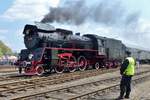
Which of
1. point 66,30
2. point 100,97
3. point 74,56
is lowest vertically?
point 100,97

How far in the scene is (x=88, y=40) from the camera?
31.0 meters

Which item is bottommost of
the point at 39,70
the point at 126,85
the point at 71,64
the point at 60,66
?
the point at 126,85

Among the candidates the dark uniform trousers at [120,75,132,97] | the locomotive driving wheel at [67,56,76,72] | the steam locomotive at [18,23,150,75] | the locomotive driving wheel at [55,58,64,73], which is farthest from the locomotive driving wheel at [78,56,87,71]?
the dark uniform trousers at [120,75,132,97]

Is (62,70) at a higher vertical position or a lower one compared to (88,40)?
lower

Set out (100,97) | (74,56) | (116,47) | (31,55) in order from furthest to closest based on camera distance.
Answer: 1. (116,47)
2. (74,56)
3. (31,55)
4. (100,97)

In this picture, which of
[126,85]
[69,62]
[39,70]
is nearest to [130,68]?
[126,85]

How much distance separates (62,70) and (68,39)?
2560mm

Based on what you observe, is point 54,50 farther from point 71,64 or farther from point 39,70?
point 71,64

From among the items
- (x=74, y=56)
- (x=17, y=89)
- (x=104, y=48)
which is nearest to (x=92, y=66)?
(x=104, y=48)

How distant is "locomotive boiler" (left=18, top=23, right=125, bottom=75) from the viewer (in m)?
24.1

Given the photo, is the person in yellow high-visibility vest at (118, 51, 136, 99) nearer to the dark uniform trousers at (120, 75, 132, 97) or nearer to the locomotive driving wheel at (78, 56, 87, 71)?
the dark uniform trousers at (120, 75, 132, 97)

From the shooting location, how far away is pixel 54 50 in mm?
24922

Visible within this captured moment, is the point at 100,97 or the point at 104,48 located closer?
the point at 100,97

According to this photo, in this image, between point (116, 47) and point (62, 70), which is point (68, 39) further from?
point (116, 47)
